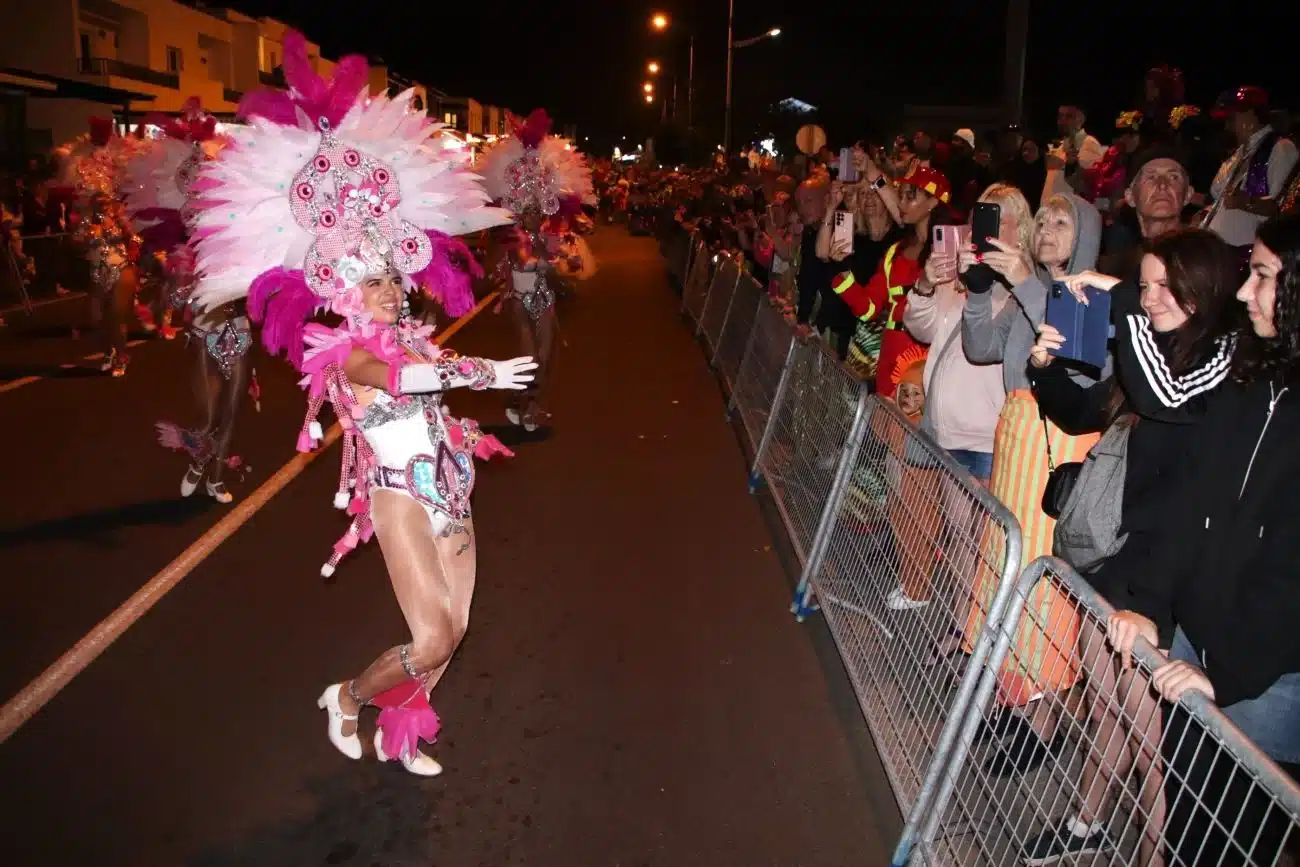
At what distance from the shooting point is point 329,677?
4680mm

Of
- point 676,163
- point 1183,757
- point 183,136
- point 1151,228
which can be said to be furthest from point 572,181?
point 676,163

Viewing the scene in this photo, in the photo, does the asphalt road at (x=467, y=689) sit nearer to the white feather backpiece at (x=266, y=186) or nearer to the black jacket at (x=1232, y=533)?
the black jacket at (x=1232, y=533)

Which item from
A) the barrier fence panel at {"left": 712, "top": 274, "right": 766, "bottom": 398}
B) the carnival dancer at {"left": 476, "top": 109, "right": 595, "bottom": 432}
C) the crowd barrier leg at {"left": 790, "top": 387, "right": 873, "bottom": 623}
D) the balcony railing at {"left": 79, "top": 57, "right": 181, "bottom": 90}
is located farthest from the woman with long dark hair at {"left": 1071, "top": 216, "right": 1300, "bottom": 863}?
the balcony railing at {"left": 79, "top": 57, "right": 181, "bottom": 90}

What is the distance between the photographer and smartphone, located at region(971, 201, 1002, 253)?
13.2 feet

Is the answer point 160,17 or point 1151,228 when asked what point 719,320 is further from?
point 160,17

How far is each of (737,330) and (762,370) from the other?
7.80 feet

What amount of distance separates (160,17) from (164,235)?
151ft

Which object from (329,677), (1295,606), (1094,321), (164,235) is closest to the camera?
(1295,606)

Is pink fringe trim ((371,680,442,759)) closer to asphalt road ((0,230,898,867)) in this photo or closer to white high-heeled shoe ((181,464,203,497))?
asphalt road ((0,230,898,867))

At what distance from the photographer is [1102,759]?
2.51 metres

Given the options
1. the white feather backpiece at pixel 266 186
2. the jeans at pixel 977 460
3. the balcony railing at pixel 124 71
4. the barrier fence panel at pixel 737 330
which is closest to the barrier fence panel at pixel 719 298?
the barrier fence panel at pixel 737 330

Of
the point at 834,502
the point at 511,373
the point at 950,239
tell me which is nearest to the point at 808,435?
the point at 834,502

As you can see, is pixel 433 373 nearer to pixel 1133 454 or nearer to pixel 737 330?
pixel 1133 454

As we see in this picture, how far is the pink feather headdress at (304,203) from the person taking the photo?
386 cm
